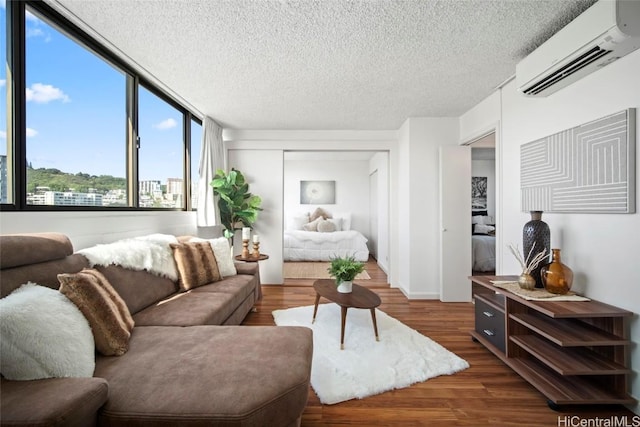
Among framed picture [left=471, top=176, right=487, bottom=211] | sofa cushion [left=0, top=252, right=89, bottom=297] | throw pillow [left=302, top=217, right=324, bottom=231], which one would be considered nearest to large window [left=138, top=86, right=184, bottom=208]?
sofa cushion [left=0, top=252, right=89, bottom=297]

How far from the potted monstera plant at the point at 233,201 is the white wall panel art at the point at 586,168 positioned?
3243 mm

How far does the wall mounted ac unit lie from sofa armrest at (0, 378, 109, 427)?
2944 millimetres

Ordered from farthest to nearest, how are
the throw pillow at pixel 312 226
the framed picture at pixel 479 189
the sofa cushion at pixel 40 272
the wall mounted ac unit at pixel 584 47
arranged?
the throw pillow at pixel 312 226 → the framed picture at pixel 479 189 → the wall mounted ac unit at pixel 584 47 → the sofa cushion at pixel 40 272

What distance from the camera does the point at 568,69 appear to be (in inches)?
68.0

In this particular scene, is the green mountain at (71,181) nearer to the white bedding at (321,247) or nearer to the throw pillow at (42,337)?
the throw pillow at (42,337)

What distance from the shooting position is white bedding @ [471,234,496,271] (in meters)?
4.55

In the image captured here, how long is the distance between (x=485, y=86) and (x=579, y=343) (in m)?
2.39

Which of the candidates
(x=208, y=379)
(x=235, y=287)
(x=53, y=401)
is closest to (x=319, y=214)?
(x=235, y=287)

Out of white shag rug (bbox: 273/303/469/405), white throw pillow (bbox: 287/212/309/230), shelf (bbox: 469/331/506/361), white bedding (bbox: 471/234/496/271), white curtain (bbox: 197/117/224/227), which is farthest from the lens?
white throw pillow (bbox: 287/212/309/230)

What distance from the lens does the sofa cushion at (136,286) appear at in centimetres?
181

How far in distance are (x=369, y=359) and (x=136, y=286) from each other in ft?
6.11

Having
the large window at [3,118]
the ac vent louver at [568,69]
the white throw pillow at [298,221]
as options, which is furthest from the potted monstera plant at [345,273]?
the white throw pillow at [298,221]

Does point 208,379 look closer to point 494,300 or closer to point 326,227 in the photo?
point 494,300

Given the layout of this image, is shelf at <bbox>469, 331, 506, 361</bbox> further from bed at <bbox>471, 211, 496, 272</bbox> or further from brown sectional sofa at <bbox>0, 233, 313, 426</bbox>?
bed at <bbox>471, 211, 496, 272</bbox>
